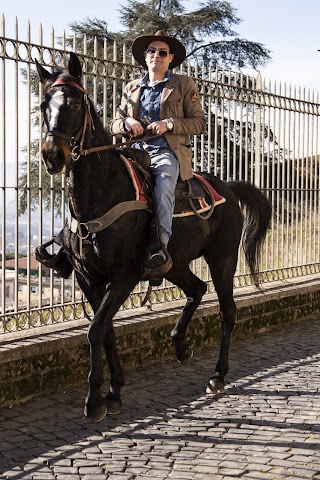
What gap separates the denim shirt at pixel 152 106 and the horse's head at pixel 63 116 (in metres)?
1.22

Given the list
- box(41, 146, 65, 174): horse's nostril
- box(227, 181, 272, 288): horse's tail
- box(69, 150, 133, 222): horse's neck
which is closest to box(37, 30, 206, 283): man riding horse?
box(69, 150, 133, 222): horse's neck

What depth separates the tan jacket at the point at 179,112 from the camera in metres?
6.16

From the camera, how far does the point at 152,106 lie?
6.29 meters

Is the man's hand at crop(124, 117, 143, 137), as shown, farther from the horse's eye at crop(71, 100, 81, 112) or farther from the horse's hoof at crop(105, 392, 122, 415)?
the horse's hoof at crop(105, 392, 122, 415)

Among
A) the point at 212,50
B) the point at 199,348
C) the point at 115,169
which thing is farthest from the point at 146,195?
the point at 212,50

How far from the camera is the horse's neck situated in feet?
17.0

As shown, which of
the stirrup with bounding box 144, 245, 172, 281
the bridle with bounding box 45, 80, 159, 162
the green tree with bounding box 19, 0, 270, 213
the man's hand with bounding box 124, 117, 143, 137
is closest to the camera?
the bridle with bounding box 45, 80, 159, 162

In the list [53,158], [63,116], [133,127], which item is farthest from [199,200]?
[53,158]

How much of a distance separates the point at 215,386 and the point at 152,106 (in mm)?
2486

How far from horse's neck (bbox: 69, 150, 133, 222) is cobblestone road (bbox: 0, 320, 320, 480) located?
5.22 ft

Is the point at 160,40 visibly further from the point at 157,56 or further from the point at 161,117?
the point at 161,117

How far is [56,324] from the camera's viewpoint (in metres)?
6.96

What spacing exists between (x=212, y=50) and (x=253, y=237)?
31147mm

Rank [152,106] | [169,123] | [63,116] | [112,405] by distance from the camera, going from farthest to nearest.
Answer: [152,106] < [169,123] < [112,405] < [63,116]
